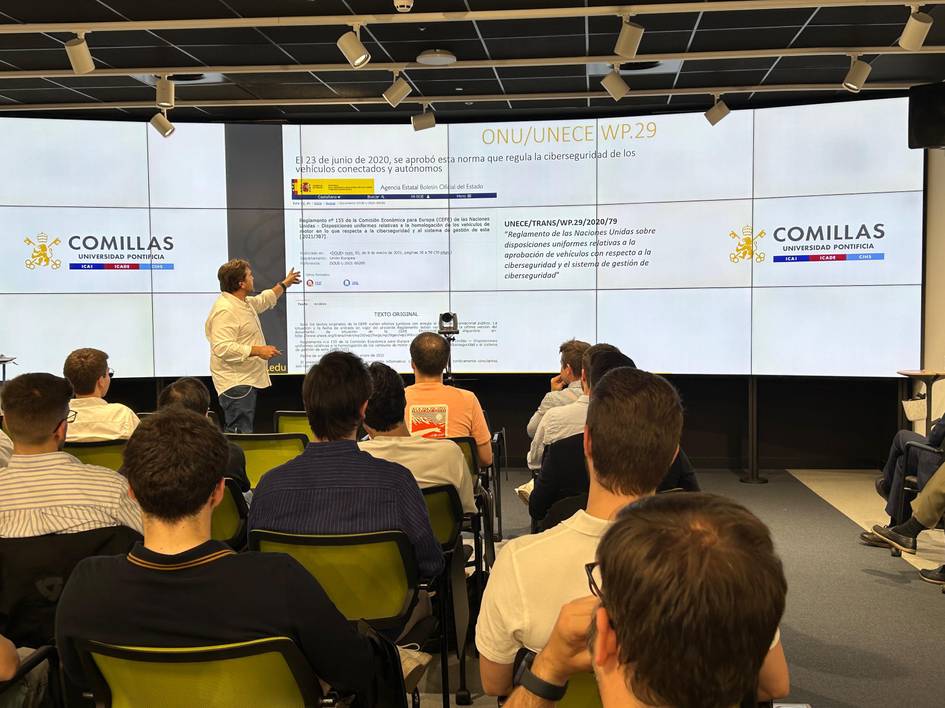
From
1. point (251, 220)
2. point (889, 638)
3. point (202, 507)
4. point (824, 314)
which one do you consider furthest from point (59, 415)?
point (824, 314)

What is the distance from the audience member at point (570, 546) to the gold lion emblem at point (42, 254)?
6.55m

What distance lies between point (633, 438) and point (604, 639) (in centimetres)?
87

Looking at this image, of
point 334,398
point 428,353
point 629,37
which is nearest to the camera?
point 334,398

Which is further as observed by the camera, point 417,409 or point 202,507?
point 417,409

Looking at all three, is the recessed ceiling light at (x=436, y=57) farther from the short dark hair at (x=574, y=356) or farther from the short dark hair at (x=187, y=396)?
the short dark hair at (x=187, y=396)

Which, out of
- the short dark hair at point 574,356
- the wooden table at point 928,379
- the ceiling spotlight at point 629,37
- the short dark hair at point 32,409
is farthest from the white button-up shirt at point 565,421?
the wooden table at point 928,379

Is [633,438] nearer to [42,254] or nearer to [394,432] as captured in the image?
[394,432]

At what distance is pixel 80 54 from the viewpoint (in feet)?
17.1

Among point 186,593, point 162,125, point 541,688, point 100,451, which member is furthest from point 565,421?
point 162,125

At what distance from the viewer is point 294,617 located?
1587mm

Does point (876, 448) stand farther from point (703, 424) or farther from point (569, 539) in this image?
point (569, 539)

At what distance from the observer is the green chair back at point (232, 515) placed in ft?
10.3

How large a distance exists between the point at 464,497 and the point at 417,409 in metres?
1.10

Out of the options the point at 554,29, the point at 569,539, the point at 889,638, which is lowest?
the point at 889,638
